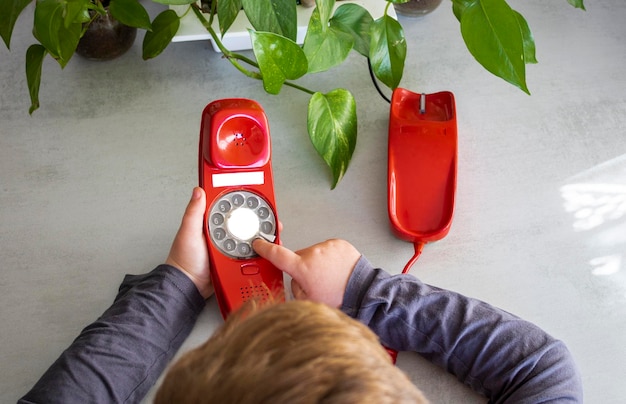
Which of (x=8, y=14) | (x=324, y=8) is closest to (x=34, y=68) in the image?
(x=8, y=14)

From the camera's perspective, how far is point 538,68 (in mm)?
902

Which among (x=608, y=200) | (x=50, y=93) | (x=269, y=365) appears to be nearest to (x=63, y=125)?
(x=50, y=93)

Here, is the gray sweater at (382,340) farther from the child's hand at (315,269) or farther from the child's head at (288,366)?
the child's head at (288,366)

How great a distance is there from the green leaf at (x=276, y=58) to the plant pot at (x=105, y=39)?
0.23 metres

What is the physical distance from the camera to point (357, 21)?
80 cm

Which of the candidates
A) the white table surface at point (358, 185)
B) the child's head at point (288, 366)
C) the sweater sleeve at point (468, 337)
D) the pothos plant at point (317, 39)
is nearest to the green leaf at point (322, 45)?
the pothos plant at point (317, 39)

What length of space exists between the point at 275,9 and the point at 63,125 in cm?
30

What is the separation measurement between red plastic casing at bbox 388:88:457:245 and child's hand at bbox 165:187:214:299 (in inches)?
8.0

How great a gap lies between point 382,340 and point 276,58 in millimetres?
300

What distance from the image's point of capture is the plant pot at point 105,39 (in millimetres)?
829

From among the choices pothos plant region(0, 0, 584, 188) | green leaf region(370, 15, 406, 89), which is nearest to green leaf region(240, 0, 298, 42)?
pothos plant region(0, 0, 584, 188)

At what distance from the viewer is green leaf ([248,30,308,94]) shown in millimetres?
690

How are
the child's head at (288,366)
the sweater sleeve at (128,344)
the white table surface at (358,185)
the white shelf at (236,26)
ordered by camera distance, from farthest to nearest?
1. the white shelf at (236,26)
2. the white table surface at (358,185)
3. the sweater sleeve at (128,344)
4. the child's head at (288,366)

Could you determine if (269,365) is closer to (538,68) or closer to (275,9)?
(275,9)
